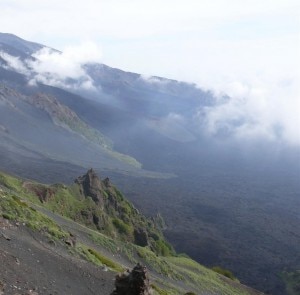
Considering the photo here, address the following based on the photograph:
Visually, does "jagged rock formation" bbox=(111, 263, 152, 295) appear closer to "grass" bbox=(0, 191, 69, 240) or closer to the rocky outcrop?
"grass" bbox=(0, 191, 69, 240)

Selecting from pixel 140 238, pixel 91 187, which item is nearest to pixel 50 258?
pixel 140 238

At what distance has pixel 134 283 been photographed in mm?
25234

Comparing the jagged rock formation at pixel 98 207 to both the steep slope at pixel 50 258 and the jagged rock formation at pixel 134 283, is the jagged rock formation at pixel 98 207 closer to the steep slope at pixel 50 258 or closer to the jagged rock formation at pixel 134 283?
the steep slope at pixel 50 258

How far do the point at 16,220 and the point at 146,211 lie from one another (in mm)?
147777

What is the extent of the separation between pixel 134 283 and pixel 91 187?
75.2 metres

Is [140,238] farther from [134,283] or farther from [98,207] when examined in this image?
[134,283]

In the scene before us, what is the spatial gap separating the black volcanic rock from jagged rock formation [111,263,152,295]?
6918cm

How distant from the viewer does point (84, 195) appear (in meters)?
93.1

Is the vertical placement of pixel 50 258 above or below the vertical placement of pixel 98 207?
below

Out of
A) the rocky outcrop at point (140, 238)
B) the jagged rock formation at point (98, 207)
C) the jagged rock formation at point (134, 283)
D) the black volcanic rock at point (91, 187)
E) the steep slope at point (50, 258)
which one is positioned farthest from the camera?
the black volcanic rock at point (91, 187)

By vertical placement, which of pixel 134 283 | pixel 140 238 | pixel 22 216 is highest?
pixel 134 283

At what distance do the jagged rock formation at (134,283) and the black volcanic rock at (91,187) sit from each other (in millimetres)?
69182

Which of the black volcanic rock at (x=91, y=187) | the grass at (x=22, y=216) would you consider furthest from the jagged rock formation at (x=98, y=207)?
the grass at (x=22, y=216)

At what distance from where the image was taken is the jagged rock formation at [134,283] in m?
25.2
